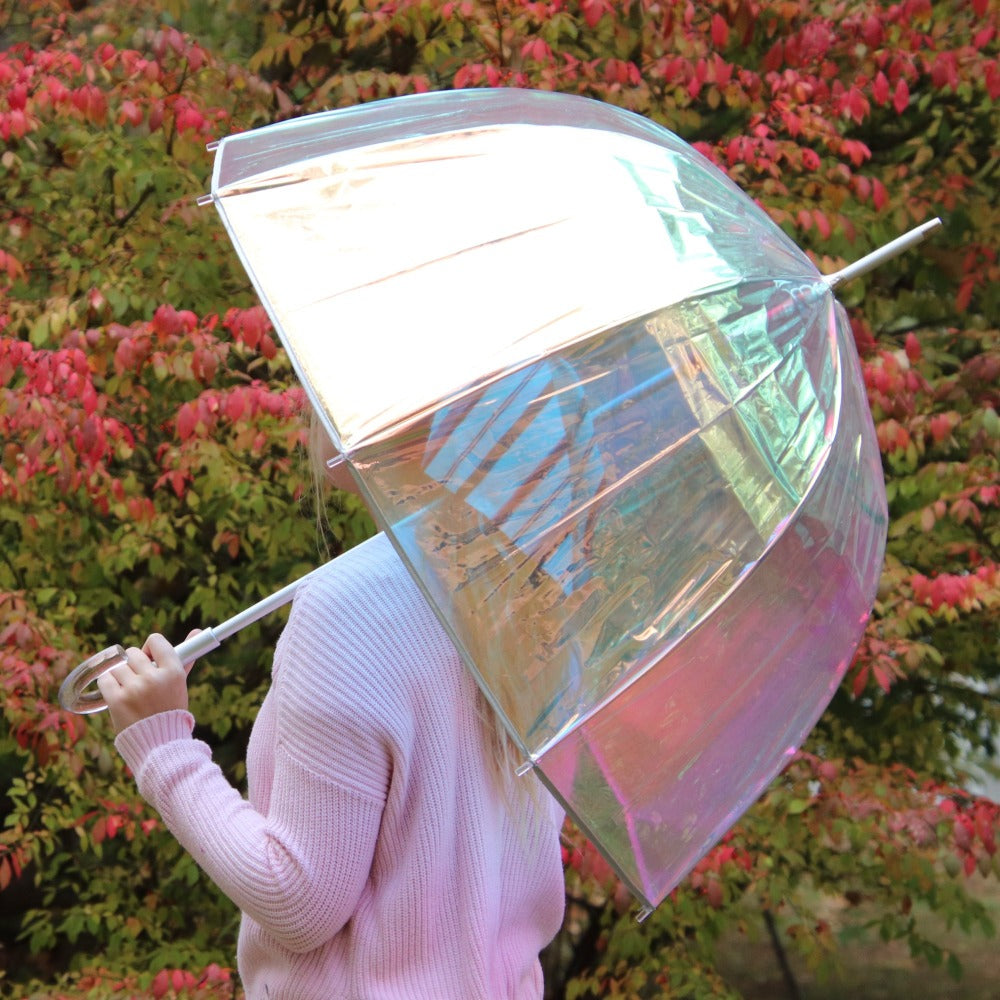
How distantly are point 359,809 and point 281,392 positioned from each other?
1.95 meters

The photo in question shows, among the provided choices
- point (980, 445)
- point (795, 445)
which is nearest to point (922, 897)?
point (980, 445)

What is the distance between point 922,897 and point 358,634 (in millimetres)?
2777

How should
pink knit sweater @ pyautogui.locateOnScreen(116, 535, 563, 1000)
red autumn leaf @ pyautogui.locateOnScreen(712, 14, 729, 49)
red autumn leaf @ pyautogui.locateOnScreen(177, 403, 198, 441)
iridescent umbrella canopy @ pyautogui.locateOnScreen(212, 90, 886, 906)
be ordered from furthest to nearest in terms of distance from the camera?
red autumn leaf @ pyautogui.locateOnScreen(712, 14, 729, 49) < red autumn leaf @ pyautogui.locateOnScreen(177, 403, 198, 441) < pink knit sweater @ pyautogui.locateOnScreen(116, 535, 563, 1000) < iridescent umbrella canopy @ pyautogui.locateOnScreen(212, 90, 886, 906)

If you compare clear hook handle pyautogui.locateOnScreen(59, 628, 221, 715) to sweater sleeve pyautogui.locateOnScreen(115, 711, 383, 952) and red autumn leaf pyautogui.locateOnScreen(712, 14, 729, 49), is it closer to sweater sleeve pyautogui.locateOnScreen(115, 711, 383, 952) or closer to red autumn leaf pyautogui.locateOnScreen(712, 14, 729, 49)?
sweater sleeve pyautogui.locateOnScreen(115, 711, 383, 952)

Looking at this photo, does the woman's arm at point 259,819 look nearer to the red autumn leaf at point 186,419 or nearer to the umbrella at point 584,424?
the umbrella at point 584,424

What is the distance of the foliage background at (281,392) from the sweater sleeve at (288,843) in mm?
1758

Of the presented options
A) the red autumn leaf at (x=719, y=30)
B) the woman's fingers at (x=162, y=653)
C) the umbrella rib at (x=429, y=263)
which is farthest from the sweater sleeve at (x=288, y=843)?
the red autumn leaf at (x=719, y=30)

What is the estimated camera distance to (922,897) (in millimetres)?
3646

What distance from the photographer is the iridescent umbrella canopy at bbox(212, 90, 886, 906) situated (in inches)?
50.4

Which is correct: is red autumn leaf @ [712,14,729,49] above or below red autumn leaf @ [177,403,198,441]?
above

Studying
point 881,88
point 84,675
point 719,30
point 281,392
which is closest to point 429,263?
point 84,675

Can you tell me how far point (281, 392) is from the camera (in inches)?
127

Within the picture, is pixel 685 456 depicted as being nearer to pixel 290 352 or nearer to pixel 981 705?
pixel 290 352

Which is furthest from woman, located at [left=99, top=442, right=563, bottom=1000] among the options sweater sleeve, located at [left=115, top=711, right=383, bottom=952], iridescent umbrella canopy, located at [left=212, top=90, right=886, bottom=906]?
iridescent umbrella canopy, located at [left=212, top=90, right=886, bottom=906]
